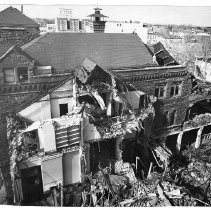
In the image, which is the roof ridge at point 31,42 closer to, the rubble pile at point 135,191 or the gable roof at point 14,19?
the gable roof at point 14,19

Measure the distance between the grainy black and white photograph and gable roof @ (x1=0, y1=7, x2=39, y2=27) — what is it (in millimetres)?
50

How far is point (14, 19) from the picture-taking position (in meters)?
11.1

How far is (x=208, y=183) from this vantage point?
13.4 m

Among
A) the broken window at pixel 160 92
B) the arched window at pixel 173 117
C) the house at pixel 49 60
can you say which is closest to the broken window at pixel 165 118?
the arched window at pixel 173 117

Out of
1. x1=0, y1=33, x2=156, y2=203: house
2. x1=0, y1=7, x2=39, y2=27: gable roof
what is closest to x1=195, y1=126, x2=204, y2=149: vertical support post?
x1=0, y1=33, x2=156, y2=203: house

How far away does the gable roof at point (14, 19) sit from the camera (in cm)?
1022

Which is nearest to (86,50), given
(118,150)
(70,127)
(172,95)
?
(70,127)

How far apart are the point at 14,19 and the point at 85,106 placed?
213 inches

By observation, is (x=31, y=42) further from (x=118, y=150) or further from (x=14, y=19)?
(x=118, y=150)

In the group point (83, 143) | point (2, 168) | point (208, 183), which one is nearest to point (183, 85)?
point (208, 183)

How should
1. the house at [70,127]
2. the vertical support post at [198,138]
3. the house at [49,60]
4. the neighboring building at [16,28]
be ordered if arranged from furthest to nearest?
the vertical support post at [198,138], the neighboring building at [16,28], the house at [70,127], the house at [49,60]

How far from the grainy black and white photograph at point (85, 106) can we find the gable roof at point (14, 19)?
50 mm

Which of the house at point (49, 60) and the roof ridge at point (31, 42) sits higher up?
the roof ridge at point (31, 42)

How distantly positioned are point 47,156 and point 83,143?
167 centimetres
